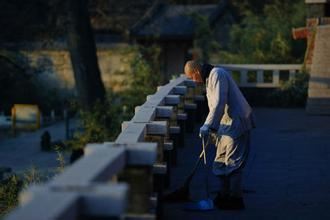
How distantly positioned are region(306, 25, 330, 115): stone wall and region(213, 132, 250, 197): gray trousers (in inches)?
346

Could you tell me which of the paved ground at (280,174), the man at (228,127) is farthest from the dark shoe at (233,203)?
the paved ground at (280,174)

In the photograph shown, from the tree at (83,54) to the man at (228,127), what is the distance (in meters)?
17.0

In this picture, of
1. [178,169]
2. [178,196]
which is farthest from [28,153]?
[178,196]

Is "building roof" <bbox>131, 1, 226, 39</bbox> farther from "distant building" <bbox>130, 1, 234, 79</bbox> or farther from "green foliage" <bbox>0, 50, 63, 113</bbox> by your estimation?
"green foliage" <bbox>0, 50, 63, 113</bbox>

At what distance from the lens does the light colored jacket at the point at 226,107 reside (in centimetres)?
909

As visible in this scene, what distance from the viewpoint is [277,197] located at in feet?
32.9

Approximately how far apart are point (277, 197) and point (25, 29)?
18.7 m

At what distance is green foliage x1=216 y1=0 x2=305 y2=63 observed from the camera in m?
23.9

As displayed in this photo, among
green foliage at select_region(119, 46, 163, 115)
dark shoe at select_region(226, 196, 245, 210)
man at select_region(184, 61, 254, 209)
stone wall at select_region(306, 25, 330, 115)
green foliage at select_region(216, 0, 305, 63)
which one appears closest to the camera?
man at select_region(184, 61, 254, 209)

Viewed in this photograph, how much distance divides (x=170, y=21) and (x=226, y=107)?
93.5ft

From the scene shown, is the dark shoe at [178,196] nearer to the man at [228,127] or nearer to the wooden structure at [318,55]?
the man at [228,127]

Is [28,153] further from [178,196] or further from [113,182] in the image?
[113,182]

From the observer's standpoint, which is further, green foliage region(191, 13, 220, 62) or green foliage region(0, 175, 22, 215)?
green foliage region(191, 13, 220, 62)

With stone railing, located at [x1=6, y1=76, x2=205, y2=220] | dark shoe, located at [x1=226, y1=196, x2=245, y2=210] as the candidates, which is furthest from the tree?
dark shoe, located at [x1=226, y1=196, x2=245, y2=210]
